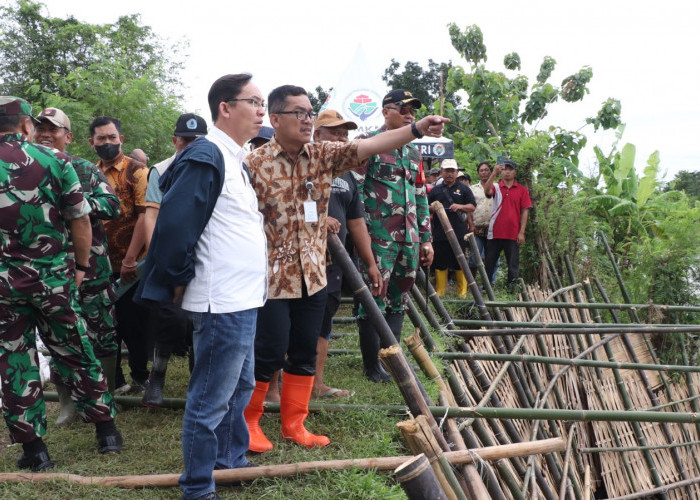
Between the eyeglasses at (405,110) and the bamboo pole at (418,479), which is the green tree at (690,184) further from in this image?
the bamboo pole at (418,479)

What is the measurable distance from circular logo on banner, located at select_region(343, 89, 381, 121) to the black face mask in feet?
22.4

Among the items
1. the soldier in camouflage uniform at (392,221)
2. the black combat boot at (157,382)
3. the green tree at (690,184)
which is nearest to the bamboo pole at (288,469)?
the black combat boot at (157,382)

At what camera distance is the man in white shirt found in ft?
8.39

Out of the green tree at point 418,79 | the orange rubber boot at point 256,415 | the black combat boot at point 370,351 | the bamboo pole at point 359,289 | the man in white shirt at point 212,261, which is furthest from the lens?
the green tree at point 418,79

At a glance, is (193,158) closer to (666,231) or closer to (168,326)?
(168,326)

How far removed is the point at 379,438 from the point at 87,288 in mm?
1977

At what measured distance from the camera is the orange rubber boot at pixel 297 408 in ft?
11.6

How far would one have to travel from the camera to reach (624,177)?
37.9 feet

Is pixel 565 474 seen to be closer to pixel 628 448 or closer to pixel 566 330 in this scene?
pixel 566 330

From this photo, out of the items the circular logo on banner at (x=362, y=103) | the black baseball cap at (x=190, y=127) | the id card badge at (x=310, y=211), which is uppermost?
the circular logo on banner at (x=362, y=103)

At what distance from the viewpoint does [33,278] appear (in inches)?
127

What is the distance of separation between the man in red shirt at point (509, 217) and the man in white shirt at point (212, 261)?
6.33m

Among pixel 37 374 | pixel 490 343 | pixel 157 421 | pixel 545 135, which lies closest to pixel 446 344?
pixel 490 343

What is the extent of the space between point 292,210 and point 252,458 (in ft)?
4.25
